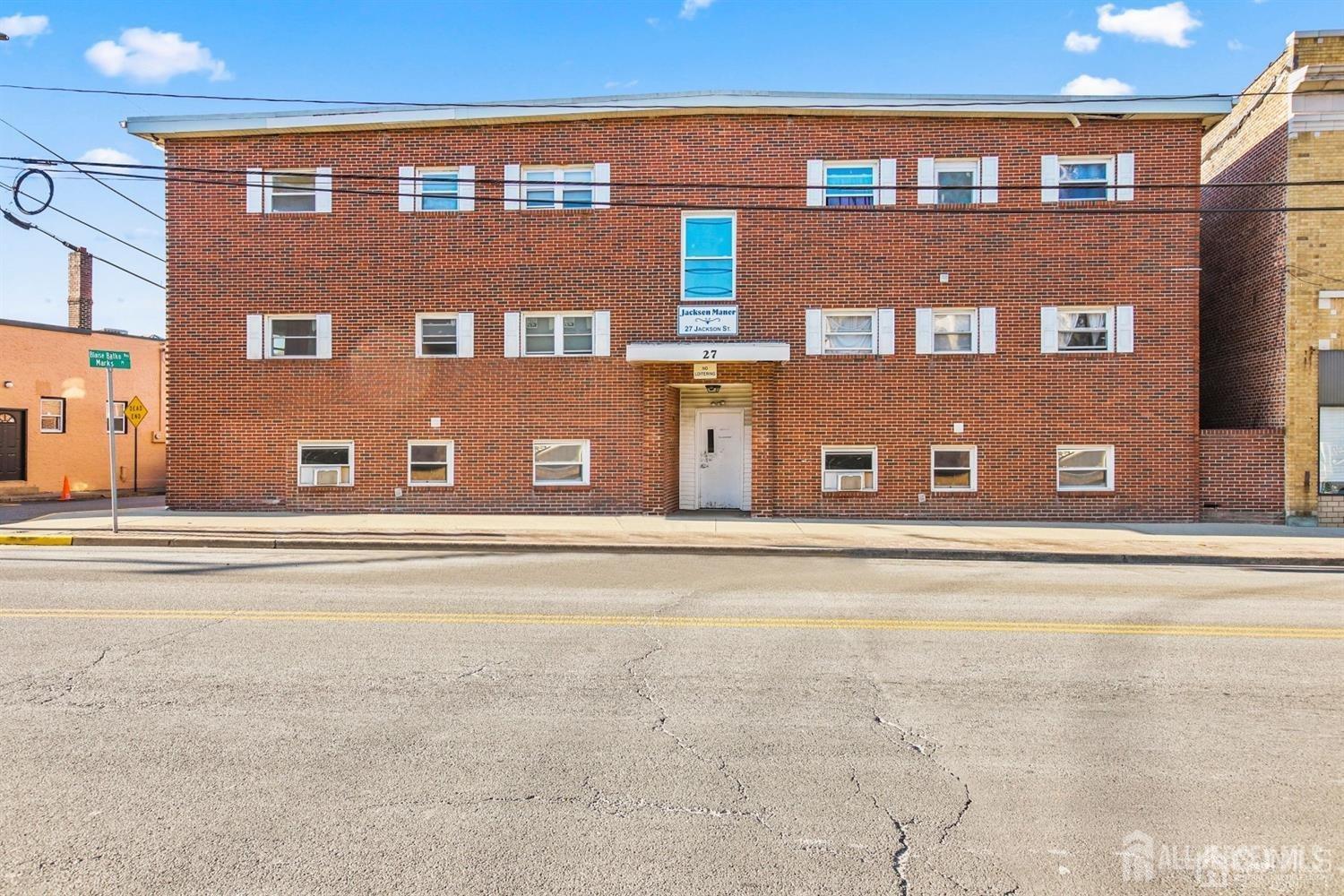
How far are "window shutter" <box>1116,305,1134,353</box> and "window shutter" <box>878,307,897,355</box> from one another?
4485 mm

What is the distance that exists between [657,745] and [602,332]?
13.4 metres

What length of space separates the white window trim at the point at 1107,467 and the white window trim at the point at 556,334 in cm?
983

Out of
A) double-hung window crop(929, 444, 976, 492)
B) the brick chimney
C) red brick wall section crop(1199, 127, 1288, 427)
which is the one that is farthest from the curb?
the brick chimney

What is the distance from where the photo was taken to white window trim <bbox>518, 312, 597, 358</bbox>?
56.6ft

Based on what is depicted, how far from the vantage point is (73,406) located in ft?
81.9

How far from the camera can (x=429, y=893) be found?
120 inches

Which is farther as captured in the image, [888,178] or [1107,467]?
[888,178]

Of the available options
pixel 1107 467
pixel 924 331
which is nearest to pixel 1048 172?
pixel 924 331

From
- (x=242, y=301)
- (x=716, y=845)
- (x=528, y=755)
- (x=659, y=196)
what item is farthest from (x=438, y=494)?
(x=716, y=845)

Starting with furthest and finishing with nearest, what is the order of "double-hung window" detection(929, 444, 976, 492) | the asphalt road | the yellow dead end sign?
1. "double-hung window" detection(929, 444, 976, 492)
2. the yellow dead end sign
3. the asphalt road

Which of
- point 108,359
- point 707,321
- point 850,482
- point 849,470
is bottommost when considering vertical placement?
point 850,482

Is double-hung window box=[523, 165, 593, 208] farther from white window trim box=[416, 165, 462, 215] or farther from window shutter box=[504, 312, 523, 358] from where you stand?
window shutter box=[504, 312, 523, 358]

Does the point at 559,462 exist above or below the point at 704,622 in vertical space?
above

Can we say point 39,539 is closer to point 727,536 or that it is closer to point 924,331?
point 727,536
